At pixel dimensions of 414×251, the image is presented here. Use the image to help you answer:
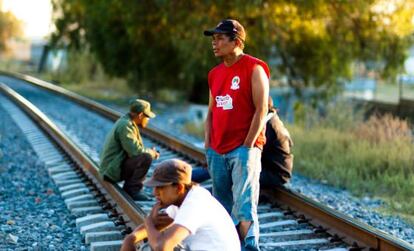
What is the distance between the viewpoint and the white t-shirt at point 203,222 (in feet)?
13.1

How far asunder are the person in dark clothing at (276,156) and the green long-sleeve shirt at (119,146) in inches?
52.4

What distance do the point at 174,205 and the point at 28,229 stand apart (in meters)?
2.90

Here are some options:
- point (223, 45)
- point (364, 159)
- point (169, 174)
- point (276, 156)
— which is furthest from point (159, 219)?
point (364, 159)

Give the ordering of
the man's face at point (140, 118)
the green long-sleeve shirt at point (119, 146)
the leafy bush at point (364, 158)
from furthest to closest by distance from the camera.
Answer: the leafy bush at point (364, 158) → the green long-sleeve shirt at point (119, 146) → the man's face at point (140, 118)

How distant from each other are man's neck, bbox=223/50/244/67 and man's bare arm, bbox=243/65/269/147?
0.17 metres

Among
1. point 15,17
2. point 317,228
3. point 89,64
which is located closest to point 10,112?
point 317,228

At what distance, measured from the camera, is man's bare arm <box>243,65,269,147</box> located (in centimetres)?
511

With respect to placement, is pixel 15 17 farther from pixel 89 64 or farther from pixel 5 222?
pixel 5 222

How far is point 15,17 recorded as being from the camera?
8969 cm

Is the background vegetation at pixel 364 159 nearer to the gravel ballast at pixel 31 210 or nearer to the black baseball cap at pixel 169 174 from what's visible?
the gravel ballast at pixel 31 210

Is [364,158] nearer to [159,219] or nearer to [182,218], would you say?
[159,219]

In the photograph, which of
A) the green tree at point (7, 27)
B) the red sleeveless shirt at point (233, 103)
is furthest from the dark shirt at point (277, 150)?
the green tree at point (7, 27)

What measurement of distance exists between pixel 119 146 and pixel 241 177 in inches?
107

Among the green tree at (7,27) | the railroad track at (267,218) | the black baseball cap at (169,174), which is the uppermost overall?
the green tree at (7,27)
